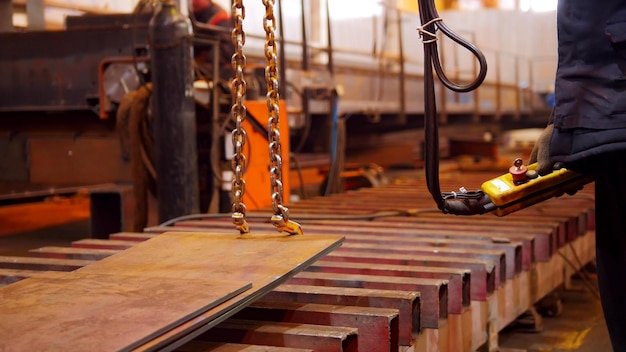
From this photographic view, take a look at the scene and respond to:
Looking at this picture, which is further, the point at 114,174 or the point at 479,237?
the point at 114,174

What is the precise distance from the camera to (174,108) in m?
5.54

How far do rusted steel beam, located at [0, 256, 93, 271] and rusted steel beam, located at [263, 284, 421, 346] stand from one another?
0.96m

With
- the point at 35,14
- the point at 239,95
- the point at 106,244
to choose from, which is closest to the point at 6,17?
the point at 35,14

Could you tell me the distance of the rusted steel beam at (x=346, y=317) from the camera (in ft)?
7.64

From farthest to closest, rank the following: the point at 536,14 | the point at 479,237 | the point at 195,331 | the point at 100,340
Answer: the point at 536,14, the point at 479,237, the point at 195,331, the point at 100,340

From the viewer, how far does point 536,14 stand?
2167 centimetres

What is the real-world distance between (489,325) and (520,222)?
123 centimetres

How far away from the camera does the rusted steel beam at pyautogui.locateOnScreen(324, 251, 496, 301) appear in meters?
3.16

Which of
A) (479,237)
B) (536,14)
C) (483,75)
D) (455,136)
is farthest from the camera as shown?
(536,14)

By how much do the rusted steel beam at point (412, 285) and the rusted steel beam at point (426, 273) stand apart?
0.34 feet

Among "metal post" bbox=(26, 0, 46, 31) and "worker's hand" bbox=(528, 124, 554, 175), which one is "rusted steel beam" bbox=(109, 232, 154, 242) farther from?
"metal post" bbox=(26, 0, 46, 31)

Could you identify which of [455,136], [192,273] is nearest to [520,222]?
[192,273]

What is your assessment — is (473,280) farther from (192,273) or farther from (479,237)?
(192,273)

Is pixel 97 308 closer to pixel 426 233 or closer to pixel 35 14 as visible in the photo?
pixel 426 233
